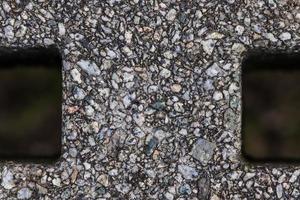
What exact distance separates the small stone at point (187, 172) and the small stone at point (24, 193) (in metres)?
0.30

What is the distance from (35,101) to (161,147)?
594 millimetres

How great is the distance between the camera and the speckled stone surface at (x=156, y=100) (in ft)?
4.52

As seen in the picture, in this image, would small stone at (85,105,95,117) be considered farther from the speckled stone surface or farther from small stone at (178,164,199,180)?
small stone at (178,164,199,180)

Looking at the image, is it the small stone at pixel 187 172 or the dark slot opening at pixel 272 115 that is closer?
the small stone at pixel 187 172

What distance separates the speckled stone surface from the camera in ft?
4.52

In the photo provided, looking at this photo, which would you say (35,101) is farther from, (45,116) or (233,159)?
(233,159)

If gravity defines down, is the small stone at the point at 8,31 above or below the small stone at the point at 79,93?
above

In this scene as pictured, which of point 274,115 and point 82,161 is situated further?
point 274,115

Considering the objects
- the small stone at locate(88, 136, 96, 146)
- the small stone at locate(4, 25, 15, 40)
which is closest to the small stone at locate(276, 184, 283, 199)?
the small stone at locate(88, 136, 96, 146)

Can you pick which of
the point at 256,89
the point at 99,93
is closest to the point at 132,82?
the point at 99,93

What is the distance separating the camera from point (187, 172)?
138 cm

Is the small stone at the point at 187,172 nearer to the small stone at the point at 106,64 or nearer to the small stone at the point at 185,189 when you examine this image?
the small stone at the point at 185,189

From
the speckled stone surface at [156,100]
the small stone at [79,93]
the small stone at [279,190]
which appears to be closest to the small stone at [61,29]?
the speckled stone surface at [156,100]

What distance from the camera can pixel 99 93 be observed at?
4.56ft
